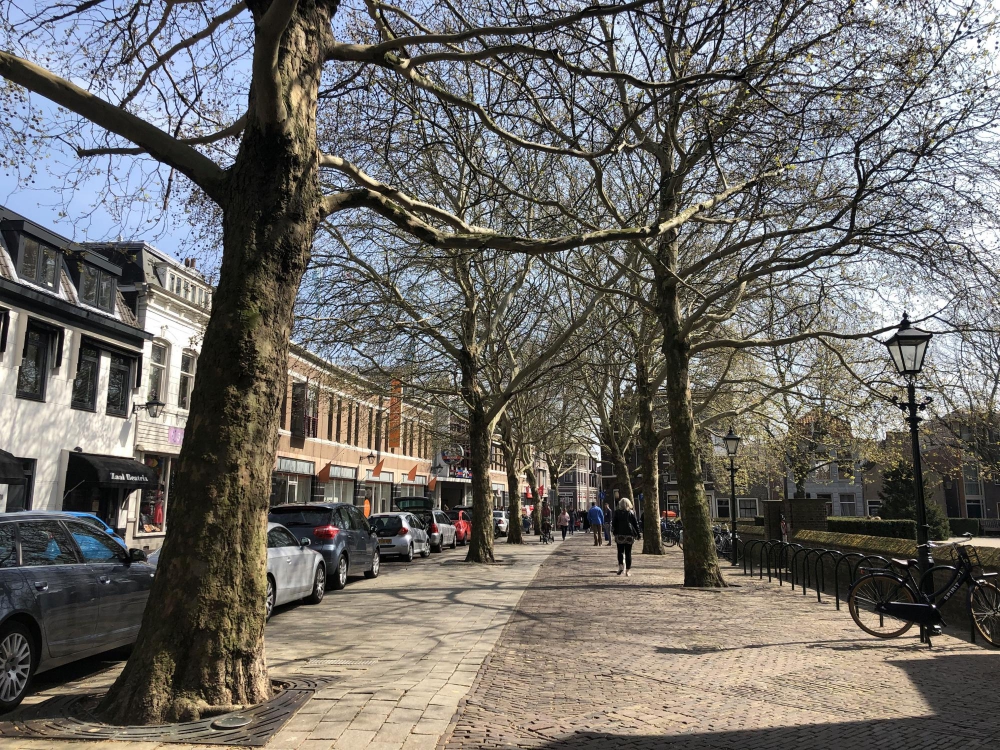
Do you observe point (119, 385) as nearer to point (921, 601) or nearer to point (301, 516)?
point (301, 516)

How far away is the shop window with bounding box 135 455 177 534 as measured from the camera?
23.9 m

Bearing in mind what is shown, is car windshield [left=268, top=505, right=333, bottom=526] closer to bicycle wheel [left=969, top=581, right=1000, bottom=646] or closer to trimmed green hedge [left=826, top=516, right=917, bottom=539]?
bicycle wheel [left=969, top=581, right=1000, bottom=646]

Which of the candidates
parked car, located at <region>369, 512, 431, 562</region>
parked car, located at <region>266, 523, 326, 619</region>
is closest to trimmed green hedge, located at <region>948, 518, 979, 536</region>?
parked car, located at <region>369, 512, 431, 562</region>

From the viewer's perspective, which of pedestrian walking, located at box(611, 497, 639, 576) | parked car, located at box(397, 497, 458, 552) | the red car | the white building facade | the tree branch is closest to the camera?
the tree branch

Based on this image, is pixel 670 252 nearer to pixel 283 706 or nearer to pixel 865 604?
pixel 865 604

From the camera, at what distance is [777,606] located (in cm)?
1141

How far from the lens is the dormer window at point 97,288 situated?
21.4m

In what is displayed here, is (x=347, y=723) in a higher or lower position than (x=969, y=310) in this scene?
lower

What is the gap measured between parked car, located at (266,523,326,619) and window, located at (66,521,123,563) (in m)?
2.52

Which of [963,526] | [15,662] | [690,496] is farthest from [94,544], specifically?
[963,526]

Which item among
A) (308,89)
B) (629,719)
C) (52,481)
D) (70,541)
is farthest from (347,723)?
(52,481)

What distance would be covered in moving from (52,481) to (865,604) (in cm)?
2054

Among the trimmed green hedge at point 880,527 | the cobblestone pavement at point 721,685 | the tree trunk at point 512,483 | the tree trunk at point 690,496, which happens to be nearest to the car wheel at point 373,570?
the cobblestone pavement at point 721,685

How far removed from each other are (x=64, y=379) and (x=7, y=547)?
1689 centimetres
